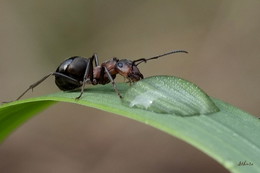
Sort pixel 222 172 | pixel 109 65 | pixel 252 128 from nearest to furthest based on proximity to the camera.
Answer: pixel 252 128 → pixel 109 65 → pixel 222 172

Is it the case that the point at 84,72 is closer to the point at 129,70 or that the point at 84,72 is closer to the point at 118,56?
the point at 129,70

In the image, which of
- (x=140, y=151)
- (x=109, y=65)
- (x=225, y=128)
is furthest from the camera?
(x=140, y=151)

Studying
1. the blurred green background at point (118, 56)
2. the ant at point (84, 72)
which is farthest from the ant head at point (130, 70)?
the blurred green background at point (118, 56)

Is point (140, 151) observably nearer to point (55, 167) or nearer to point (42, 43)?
point (55, 167)

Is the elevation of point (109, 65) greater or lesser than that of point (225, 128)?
lesser

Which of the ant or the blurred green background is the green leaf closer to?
the ant

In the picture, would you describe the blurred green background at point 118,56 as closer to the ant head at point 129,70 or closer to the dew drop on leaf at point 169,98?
the ant head at point 129,70

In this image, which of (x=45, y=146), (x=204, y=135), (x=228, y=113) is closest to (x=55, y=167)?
(x=45, y=146)
